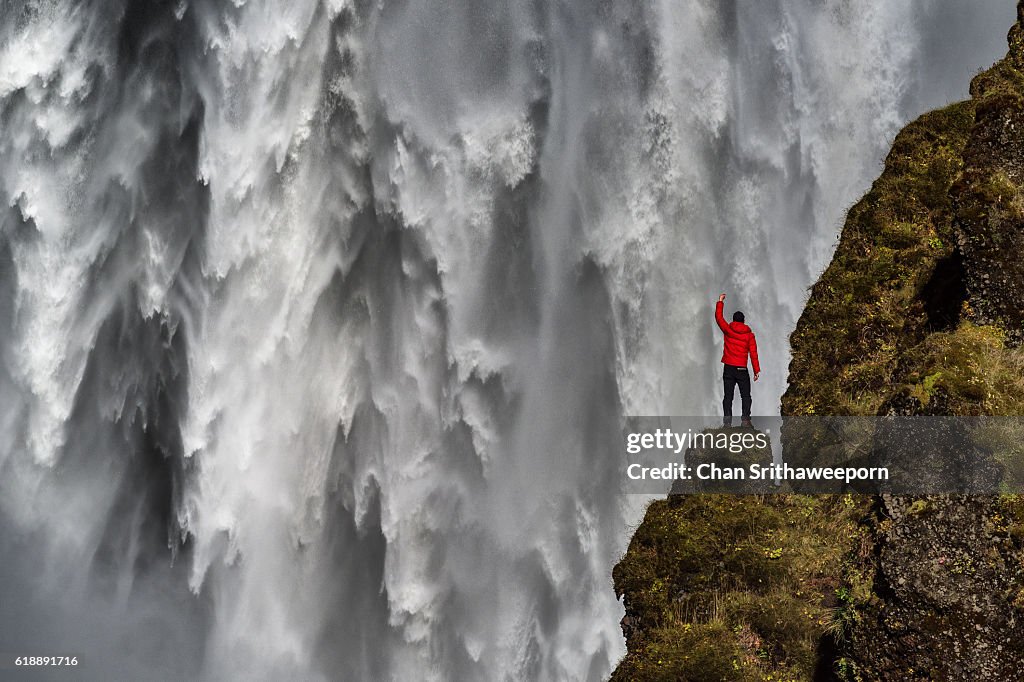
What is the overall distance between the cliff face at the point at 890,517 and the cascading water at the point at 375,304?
14853 mm

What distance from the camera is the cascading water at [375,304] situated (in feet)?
92.9

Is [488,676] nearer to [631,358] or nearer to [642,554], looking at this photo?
[631,358]

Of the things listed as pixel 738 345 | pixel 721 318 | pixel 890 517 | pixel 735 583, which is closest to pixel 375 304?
pixel 738 345

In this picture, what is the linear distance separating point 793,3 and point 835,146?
4.16 metres

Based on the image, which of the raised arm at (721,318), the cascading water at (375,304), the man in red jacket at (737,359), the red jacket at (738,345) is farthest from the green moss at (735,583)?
the cascading water at (375,304)

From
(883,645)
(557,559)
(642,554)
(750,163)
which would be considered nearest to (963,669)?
(883,645)

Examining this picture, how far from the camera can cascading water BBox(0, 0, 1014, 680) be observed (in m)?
28.3

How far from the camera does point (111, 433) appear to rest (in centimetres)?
2945

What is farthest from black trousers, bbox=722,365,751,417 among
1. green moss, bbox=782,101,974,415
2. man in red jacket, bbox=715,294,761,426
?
green moss, bbox=782,101,974,415

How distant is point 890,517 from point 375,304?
797 inches

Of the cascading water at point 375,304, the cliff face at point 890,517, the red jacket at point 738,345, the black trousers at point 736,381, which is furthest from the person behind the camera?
the cascading water at point 375,304

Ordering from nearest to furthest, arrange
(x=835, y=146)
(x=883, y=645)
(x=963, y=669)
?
(x=963, y=669)
(x=883, y=645)
(x=835, y=146)

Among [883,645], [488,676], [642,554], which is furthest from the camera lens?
[488,676]

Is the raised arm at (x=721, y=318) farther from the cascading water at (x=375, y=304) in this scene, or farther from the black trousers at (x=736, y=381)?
the cascading water at (x=375, y=304)
